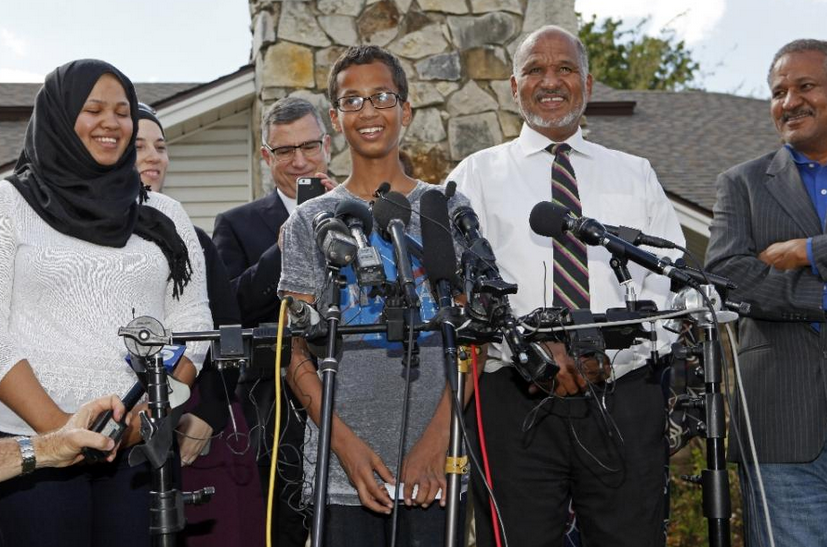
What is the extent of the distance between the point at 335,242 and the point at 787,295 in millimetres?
2091

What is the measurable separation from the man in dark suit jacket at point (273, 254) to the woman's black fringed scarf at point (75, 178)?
719 millimetres

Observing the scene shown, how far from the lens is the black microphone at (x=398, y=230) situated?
9.28 feet

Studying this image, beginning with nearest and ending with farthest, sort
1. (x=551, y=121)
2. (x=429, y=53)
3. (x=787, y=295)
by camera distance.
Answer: (x=787, y=295), (x=551, y=121), (x=429, y=53)

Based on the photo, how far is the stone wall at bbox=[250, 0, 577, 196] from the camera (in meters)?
7.80

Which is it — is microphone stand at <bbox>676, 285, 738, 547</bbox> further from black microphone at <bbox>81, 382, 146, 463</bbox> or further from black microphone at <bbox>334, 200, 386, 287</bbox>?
black microphone at <bbox>81, 382, 146, 463</bbox>

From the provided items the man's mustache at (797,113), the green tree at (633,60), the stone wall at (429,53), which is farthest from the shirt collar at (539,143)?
the green tree at (633,60)

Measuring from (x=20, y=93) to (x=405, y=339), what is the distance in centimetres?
982

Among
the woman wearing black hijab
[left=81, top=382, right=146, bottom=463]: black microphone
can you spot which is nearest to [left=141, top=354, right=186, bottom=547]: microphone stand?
[left=81, top=382, right=146, bottom=463]: black microphone

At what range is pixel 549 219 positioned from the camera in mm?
3217

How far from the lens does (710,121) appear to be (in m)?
13.4

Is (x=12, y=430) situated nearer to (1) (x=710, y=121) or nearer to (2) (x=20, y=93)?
(2) (x=20, y=93)

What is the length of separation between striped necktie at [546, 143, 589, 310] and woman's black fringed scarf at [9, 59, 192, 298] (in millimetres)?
1350

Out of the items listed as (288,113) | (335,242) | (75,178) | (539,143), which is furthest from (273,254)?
(335,242)

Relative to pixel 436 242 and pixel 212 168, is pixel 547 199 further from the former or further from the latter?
pixel 212 168
